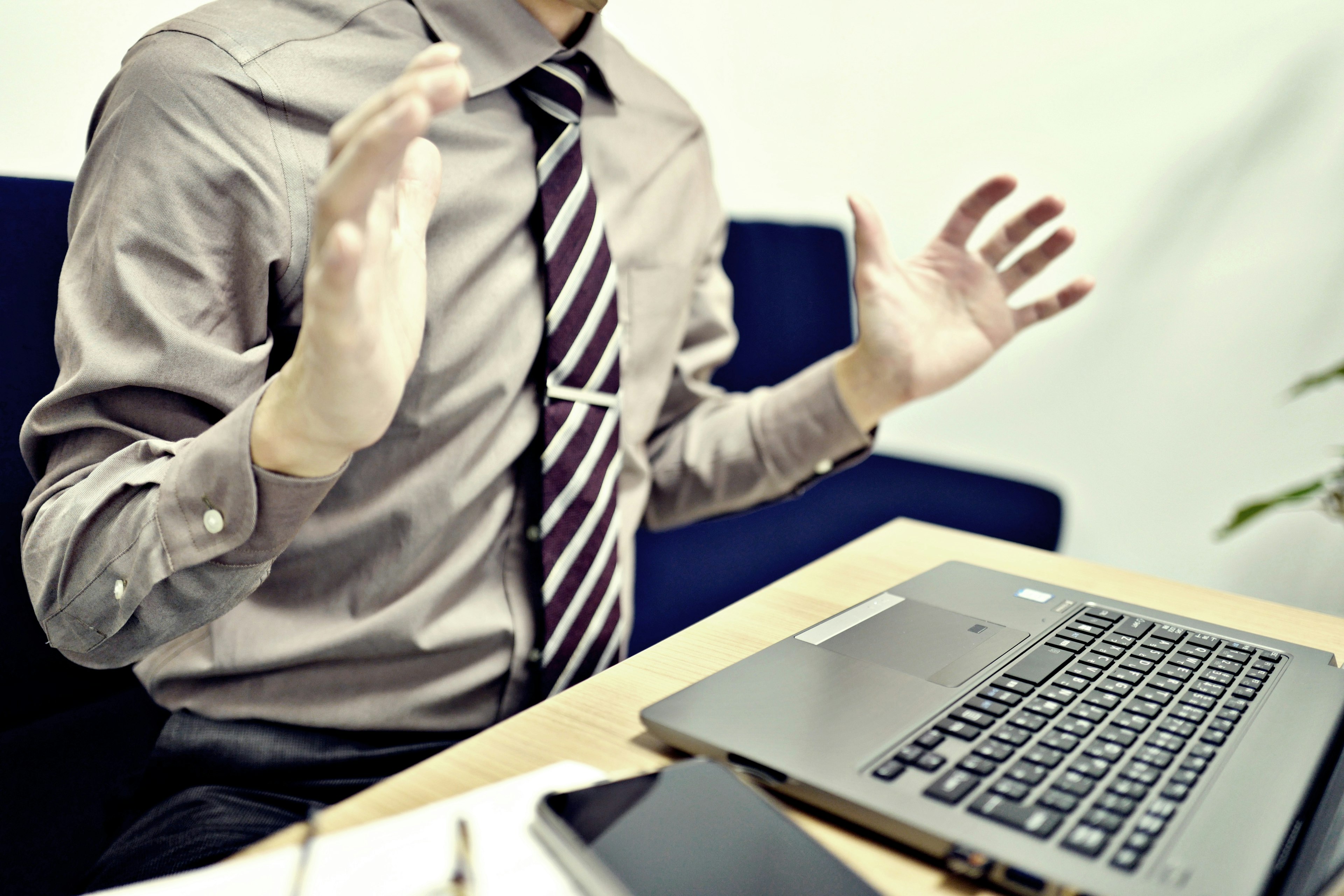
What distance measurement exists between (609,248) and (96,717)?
0.57m

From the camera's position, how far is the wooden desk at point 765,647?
40 centimetres

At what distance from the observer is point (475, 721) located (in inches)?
29.0

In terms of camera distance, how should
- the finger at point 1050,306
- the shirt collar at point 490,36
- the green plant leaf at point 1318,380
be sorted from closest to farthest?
the shirt collar at point 490,36
the finger at point 1050,306
the green plant leaf at point 1318,380

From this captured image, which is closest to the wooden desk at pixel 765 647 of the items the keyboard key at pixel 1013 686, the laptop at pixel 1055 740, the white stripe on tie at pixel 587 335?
the laptop at pixel 1055 740

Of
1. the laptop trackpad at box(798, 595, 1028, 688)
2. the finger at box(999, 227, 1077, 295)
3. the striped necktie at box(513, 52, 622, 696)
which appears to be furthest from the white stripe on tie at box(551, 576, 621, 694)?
the finger at box(999, 227, 1077, 295)

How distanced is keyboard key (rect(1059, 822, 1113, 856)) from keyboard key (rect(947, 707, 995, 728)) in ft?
0.25

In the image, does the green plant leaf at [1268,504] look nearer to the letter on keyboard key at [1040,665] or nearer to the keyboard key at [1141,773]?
the letter on keyboard key at [1040,665]

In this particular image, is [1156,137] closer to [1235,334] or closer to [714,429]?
[1235,334]

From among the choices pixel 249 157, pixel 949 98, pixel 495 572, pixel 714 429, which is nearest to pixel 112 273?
pixel 249 157

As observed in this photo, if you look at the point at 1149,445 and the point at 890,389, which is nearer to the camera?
the point at 890,389

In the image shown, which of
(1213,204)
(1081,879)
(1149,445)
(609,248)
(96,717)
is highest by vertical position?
(1213,204)

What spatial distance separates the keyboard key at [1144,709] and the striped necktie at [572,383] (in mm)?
424

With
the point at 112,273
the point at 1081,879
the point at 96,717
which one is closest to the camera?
the point at 1081,879

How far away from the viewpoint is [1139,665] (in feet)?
1.69
